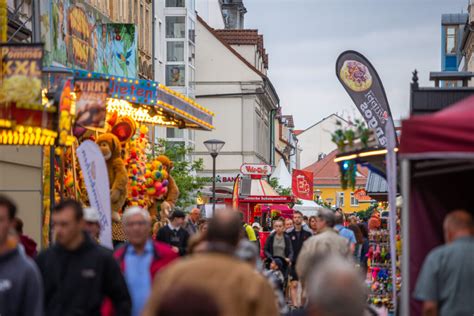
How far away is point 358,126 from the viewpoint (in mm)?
13250

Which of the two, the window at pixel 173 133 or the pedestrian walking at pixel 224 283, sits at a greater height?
the window at pixel 173 133

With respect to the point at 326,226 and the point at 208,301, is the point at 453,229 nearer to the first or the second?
the point at 208,301

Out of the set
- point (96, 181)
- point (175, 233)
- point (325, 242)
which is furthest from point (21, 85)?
point (175, 233)

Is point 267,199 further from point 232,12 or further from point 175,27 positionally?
point 232,12

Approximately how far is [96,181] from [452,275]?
23.5 feet

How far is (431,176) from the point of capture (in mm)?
11562

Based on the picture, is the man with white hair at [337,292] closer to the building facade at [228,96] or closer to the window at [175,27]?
the window at [175,27]

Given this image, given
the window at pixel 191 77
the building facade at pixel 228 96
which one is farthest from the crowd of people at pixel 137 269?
the building facade at pixel 228 96

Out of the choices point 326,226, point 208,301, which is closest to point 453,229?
point 208,301

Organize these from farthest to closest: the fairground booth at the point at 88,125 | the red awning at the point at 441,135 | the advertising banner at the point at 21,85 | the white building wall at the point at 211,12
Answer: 1. the white building wall at the point at 211,12
2. the fairground booth at the point at 88,125
3. the advertising banner at the point at 21,85
4. the red awning at the point at 441,135

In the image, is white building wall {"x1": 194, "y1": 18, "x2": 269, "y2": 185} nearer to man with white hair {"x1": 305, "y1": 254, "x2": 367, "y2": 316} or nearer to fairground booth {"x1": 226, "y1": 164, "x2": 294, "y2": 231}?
fairground booth {"x1": 226, "y1": 164, "x2": 294, "y2": 231}

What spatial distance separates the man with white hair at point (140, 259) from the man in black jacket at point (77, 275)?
2.28 feet

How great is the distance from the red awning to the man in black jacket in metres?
2.25

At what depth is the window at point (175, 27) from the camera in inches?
2640
